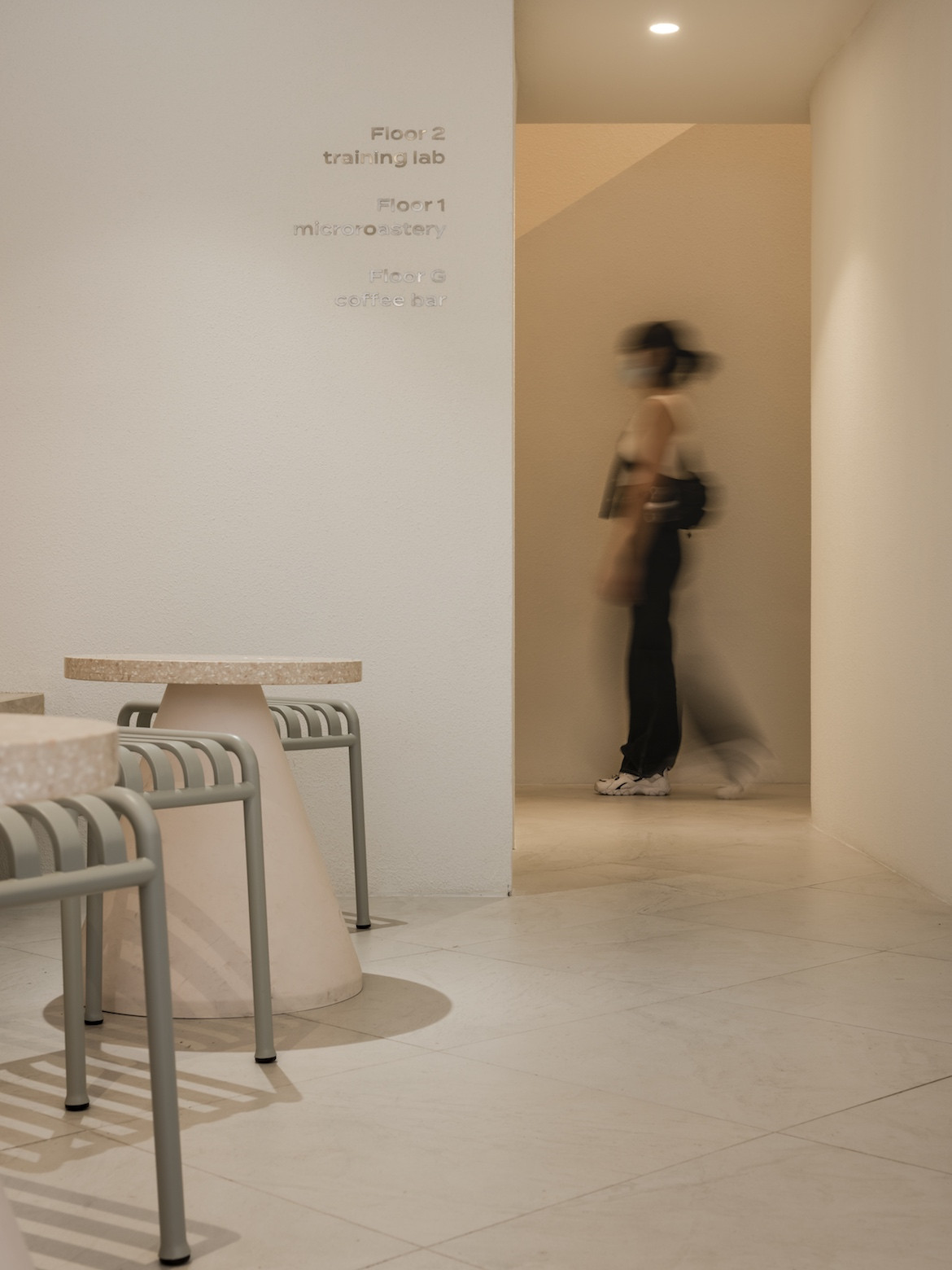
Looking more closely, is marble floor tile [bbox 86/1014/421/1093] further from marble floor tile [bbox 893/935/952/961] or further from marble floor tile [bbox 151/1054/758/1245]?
marble floor tile [bbox 893/935/952/961]

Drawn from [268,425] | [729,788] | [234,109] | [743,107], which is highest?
[743,107]

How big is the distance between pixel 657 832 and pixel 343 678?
2.24m

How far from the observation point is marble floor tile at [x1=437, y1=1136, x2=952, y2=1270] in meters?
1.48

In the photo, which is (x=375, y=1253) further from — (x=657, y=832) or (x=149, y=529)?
(x=657, y=832)

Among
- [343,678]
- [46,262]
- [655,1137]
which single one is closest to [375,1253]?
[655,1137]

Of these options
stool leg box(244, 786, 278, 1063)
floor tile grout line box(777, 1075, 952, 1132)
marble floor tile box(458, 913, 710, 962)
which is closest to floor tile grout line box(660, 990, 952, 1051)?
floor tile grout line box(777, 1075, 952, 1132)

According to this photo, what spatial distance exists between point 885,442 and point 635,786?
1.99 m

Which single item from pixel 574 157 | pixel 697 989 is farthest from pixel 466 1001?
pixel 574 157

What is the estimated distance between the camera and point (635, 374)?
5.48 meters

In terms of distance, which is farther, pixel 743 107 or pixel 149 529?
pixel 743 107

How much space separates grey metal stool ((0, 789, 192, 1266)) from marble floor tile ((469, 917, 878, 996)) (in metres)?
1.35

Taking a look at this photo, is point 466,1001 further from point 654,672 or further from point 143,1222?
point 654,672

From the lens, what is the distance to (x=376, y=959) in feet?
9.52

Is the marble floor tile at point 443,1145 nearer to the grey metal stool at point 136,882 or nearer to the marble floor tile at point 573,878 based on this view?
the grey metal stool at point 136,882
